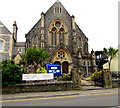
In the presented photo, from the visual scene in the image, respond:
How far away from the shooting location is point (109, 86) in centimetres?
1574

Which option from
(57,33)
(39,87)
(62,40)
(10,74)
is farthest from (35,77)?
(57,33)

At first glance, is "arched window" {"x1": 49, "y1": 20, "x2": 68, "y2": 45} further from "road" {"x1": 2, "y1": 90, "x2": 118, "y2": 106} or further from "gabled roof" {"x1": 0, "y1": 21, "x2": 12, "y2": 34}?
"road" {"x1": 2, "y1": 90, "x2": 118, "y2": 106}

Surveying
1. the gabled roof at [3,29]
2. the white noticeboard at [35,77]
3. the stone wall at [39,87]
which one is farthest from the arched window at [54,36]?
the stone wall at [39,87]

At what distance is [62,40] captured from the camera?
109ft

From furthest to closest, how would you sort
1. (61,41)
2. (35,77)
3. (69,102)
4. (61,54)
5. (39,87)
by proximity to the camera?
1. (61,54)
2. (61,41)
3. (35,77)
4. (39,87)
5. (69,102)

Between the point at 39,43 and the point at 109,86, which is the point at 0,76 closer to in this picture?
the point at 109,86

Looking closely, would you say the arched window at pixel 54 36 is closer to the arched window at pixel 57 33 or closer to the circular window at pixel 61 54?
the arched window at pixel 57 33

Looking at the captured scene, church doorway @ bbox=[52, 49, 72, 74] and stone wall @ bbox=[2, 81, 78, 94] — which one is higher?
church doorway @ bbox=[52, 49, 72, 74]

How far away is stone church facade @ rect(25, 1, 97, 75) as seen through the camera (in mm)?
31141

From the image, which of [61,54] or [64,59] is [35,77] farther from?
[61,54]

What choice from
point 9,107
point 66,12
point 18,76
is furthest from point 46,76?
point 66,12

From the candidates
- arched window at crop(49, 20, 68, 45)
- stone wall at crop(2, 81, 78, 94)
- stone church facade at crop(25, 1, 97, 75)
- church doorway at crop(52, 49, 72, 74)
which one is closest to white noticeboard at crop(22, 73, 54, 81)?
stone wall at crop(2, 81, 78, 94)

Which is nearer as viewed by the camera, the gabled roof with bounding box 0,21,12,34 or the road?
the road

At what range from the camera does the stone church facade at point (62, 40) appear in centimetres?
3114
